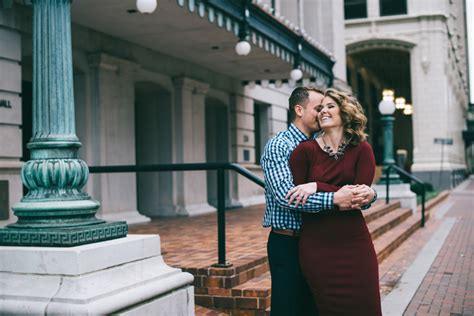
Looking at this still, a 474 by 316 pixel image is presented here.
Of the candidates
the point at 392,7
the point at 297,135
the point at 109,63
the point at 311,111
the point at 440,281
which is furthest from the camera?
the point at 392,7

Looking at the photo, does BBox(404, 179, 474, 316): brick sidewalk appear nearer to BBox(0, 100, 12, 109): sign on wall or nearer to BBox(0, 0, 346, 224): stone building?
BBox(0, 0, 346, 224): stone building

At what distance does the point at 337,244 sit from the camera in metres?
3.39

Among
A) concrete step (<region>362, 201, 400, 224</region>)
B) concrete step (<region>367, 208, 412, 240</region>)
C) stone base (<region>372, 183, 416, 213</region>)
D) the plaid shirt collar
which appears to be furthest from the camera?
stone base (<region>372, 183, 416, 213</region>)

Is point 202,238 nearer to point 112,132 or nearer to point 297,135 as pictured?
point 112,132

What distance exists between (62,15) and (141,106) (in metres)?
10.1

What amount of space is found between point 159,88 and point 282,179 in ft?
34.4

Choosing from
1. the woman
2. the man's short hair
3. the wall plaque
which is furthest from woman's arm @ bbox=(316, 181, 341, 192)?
the wall plaque

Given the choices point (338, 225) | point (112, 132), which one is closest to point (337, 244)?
point (338, 225)

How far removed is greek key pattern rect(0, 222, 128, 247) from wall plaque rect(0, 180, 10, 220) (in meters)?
4.60

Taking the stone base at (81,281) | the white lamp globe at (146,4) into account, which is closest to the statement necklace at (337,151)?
the stone base at (81,281)

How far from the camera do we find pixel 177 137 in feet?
46.4

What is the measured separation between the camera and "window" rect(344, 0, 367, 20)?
39.2 m

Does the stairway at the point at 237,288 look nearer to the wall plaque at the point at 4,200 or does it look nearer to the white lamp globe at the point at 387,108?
the wall plaque at the point at 4,200

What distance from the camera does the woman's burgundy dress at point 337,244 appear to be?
3.39 meters
